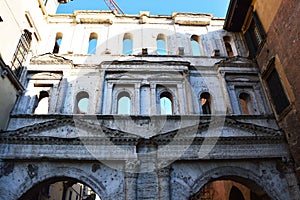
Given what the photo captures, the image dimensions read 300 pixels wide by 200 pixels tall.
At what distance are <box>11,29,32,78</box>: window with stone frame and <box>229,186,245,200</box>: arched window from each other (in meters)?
11.8

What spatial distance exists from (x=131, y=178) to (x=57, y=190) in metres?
8.39

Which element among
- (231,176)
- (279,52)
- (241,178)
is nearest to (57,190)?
(231,176)

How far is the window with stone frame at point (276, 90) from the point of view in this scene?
31.5ft

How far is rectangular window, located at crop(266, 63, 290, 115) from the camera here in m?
9.58

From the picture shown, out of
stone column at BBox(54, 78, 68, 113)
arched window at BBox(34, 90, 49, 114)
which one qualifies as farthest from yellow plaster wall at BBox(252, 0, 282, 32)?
arched window at BBox(34, 90, 49, 114)

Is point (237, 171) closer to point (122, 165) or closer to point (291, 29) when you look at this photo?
point (122, 165)

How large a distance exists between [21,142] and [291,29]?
10725 mm

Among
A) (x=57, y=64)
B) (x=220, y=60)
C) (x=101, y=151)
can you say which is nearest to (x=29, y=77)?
(x=57, y=64)

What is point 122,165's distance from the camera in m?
8.70

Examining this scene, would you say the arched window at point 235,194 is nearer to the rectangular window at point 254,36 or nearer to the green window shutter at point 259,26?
the rectangular window at point 254,36

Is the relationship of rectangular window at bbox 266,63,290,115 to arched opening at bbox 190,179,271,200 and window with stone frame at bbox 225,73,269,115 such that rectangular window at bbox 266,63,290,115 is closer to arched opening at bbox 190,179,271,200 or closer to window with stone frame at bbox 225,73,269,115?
window with stone frame at bbox 225,73,269,115

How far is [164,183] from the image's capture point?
824 centimetres

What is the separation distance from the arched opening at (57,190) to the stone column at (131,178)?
53.4 inches

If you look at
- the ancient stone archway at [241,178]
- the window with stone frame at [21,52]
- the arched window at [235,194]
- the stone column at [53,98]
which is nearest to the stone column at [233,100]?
the ancient stone archway at [241,178]
